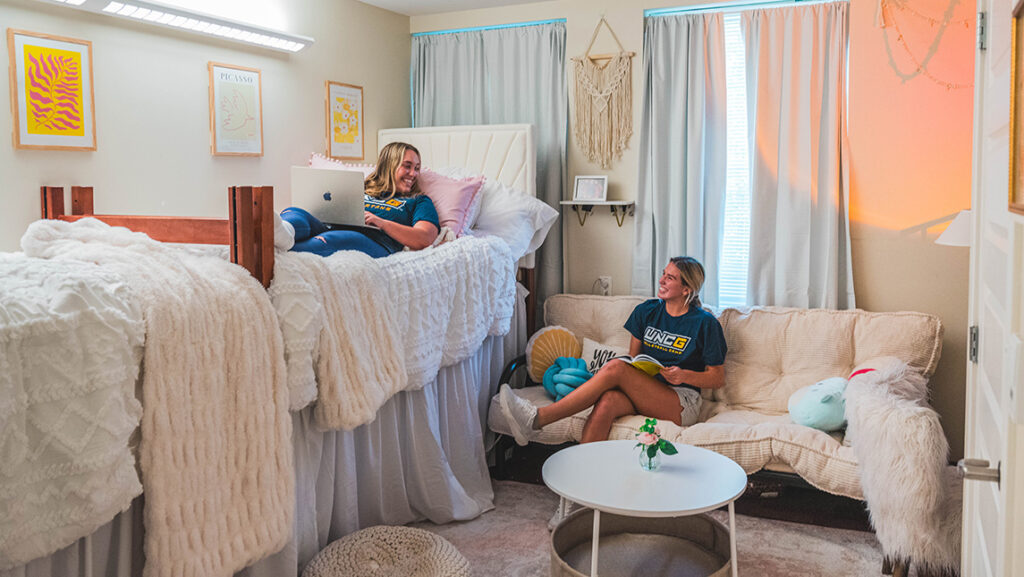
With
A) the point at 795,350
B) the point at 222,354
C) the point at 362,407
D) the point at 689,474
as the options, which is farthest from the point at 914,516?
the point at 222,354

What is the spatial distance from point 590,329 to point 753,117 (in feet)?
4.09

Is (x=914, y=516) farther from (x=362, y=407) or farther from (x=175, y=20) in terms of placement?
(x=175, y=20)

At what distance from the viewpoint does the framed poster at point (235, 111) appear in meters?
3.36

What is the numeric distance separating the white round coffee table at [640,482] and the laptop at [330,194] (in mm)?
1132

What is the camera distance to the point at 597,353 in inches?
Answer: 142

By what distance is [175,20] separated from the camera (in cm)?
304

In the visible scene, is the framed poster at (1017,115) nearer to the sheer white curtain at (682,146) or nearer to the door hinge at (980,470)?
the door hinge at (980,470)

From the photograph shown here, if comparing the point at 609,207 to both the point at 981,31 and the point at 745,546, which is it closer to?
the point at 745,546

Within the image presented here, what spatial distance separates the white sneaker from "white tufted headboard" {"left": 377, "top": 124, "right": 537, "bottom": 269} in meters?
0.98

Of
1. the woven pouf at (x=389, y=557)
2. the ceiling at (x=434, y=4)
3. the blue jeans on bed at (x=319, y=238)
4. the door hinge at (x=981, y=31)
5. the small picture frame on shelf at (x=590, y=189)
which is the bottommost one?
the woven pouf at (x=389, y=557)

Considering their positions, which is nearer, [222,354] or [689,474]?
[222,354]

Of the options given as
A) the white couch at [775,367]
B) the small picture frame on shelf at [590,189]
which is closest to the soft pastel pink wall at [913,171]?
the white couch at [775,367]

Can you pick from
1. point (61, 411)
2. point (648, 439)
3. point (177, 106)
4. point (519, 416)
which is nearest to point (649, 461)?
point (648, 439)

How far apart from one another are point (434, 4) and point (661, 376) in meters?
2.39
